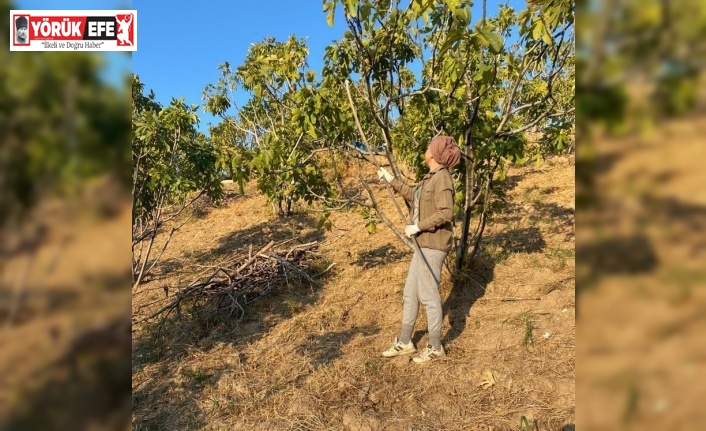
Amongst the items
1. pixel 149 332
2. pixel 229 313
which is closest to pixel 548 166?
pixel 229 313

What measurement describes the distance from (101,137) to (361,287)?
172 inches

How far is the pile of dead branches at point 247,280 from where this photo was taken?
15.1 ft

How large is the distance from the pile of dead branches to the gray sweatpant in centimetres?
187

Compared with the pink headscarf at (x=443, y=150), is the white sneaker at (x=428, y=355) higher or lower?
lower

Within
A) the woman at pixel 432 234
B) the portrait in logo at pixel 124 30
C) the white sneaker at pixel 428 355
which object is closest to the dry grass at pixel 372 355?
the white sneaker at pixel 428 355

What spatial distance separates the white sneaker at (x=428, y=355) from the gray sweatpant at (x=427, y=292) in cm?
4

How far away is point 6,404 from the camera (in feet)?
2.04

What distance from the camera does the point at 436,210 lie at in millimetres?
3088

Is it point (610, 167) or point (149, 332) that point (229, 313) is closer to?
point (149, 332)

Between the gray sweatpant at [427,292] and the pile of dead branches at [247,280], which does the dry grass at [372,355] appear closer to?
the pile of dead branches at [247,280]

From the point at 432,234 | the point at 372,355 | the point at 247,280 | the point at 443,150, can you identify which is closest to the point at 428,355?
the point at 372,355

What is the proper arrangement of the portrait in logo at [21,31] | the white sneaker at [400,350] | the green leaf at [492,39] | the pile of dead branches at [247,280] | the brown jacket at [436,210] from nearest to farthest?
the portrait in logo at [21,31], the green leaf at [492,39], the brown jacket at [436,210], the white sneaker at [400,350], the pile of dead branches at [247,280]

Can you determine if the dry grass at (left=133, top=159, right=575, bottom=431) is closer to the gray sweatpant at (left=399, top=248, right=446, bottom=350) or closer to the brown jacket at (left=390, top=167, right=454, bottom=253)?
the gray sweatpant at (left=399, top=248, right=446, bottom=350)

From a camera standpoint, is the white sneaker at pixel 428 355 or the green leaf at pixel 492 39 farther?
the white sneaker at pixel 428 355
